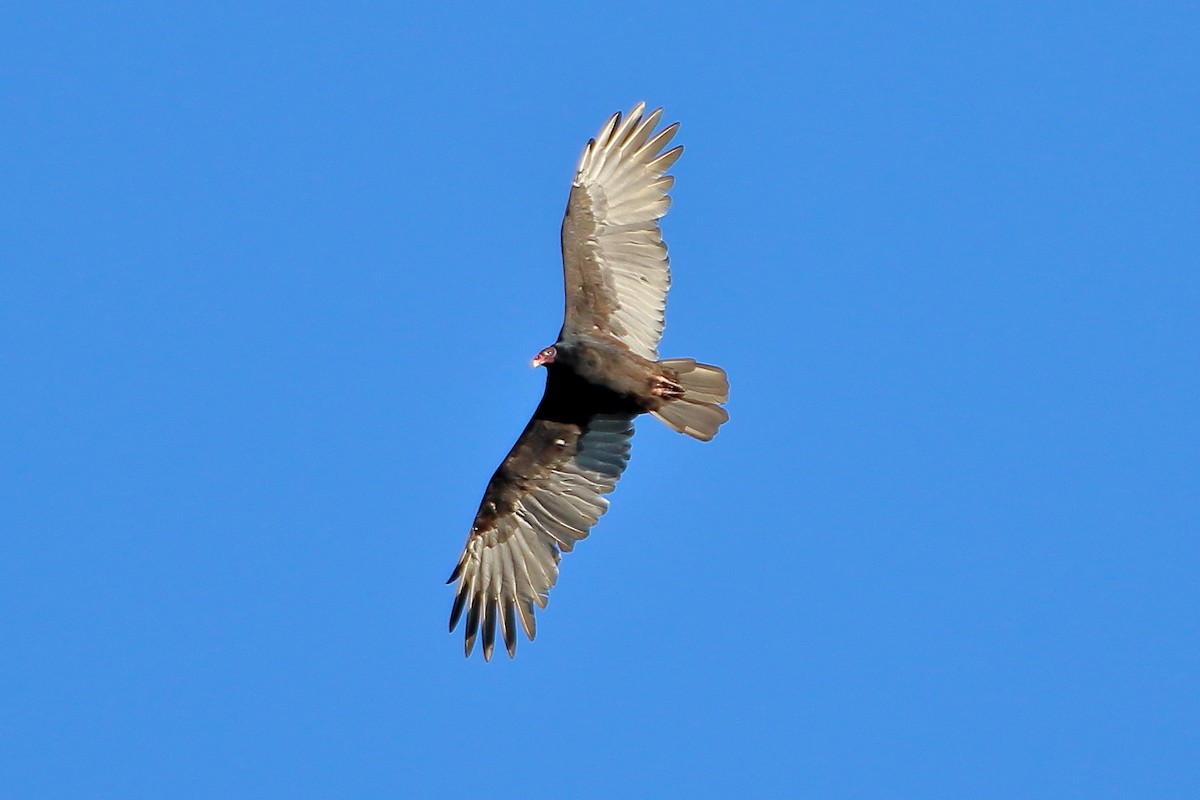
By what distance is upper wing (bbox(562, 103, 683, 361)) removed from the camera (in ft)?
45.4

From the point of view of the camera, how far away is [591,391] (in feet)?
45.3

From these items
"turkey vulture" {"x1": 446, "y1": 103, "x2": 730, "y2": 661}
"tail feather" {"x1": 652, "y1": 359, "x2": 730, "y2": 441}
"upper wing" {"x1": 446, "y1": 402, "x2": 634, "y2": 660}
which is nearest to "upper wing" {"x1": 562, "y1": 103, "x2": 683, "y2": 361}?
"turkey vulture" {"x1": 446, "y1": 103, "x2": 730, "y2": 661}

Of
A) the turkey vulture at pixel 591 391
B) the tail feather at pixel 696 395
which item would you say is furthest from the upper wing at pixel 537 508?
the tail feather at pixel 696 395

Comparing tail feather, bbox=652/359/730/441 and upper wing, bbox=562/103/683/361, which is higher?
upper wing, bbox=562/103/683/361

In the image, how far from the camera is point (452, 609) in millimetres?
14195

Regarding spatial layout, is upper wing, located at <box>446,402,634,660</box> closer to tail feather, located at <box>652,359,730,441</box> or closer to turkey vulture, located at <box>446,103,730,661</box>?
turkey vulture, located at <box>446,103,730,661</box>

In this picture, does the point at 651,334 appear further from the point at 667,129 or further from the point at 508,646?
the point at 508,646

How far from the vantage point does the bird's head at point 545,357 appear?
45.2 ft

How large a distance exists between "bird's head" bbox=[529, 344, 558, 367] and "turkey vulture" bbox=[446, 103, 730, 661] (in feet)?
0.03

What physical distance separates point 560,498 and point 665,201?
2241 millimetres

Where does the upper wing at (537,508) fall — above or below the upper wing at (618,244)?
below

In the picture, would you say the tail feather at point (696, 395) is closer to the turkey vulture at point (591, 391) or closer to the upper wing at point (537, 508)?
the turkey vulture at point (591, 391)

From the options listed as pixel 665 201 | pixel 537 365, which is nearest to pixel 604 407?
pixel 537 365

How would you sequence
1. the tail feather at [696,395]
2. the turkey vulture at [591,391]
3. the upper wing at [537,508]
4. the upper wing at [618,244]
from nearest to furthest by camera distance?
the tail feather at [696,395] → the turkey vulture at [591,391] → the upper wing at [618,244] → the upper wing at [537,508]
